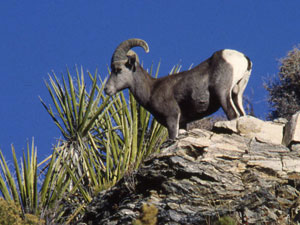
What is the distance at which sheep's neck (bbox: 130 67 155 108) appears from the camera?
13258 mm

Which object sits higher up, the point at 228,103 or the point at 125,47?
the point at 125,47

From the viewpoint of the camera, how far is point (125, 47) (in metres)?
13.5

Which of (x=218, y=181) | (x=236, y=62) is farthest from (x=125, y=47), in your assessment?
(x=218, y=181)

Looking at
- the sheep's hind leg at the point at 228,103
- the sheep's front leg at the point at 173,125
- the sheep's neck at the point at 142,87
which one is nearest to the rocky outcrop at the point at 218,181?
the sheep's hind leg at the point at 228,103

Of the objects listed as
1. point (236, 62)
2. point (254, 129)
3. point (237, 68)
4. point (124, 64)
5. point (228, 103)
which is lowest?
point (254, 129)

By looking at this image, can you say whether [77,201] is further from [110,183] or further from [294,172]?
[294,172]

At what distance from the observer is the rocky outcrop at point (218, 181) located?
11219mm

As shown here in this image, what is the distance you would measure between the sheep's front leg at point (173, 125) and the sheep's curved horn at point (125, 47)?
144cm

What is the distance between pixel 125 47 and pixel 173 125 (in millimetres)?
1817

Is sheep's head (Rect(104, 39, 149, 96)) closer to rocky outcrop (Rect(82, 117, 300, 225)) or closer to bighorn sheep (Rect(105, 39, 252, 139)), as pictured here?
bighorn sheep (Rect(105, 39, 252, 139))

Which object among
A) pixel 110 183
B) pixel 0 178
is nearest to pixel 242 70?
pixel 110 183

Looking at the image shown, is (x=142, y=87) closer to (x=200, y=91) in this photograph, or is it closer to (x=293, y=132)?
(x=200, y=91)

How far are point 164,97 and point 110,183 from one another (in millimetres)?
2414

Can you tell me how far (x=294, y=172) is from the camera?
1168cm
